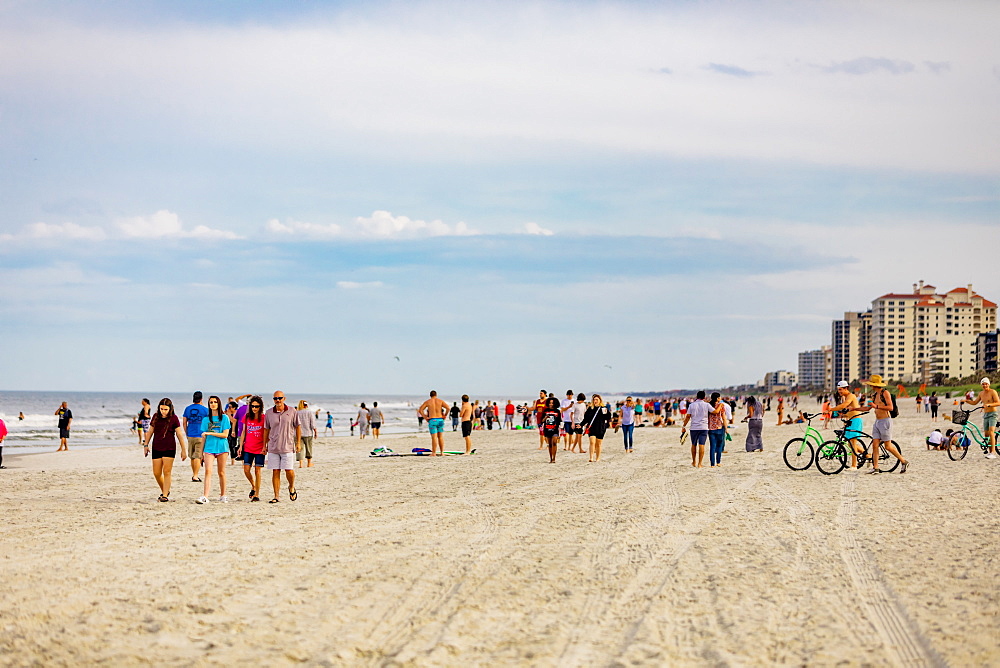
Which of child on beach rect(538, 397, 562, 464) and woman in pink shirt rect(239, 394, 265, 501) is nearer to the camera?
woman in pink shirt rect(239, 394, 265, 501)

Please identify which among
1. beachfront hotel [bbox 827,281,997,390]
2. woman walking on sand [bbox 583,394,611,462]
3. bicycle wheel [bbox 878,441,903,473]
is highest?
beachfront hotel [bbox 827,281,997,390]

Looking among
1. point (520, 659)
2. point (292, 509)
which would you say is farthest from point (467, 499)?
point (520, 659)

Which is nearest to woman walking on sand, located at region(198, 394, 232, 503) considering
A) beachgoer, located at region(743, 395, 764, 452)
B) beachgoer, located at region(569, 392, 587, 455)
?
beachgoer, located at region(569, 392, 587, 455)

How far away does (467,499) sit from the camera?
1347 cm

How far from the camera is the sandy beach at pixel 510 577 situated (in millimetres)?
5574

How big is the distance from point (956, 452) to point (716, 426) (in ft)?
20.0

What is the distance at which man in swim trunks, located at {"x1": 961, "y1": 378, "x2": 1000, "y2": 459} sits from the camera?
18906mm

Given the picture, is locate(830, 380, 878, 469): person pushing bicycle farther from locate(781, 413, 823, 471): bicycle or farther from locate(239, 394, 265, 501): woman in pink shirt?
locate(239, 394, 265, 501): woman in pink shirt

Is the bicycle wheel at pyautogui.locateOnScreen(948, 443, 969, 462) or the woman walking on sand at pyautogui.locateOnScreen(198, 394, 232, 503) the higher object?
the woman walking on sand at pyautogui.locateOnScreen(198, 394, 232, 503)

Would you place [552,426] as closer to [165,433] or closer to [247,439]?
[247,439]

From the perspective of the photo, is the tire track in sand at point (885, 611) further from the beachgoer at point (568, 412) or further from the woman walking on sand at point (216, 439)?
the beachgoer at point (568, 412)

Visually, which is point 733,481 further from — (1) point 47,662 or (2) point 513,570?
(1) point 47,662

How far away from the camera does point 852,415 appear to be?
16.7 meters

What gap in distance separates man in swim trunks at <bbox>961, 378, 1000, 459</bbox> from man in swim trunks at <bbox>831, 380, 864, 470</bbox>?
302 centimetres
